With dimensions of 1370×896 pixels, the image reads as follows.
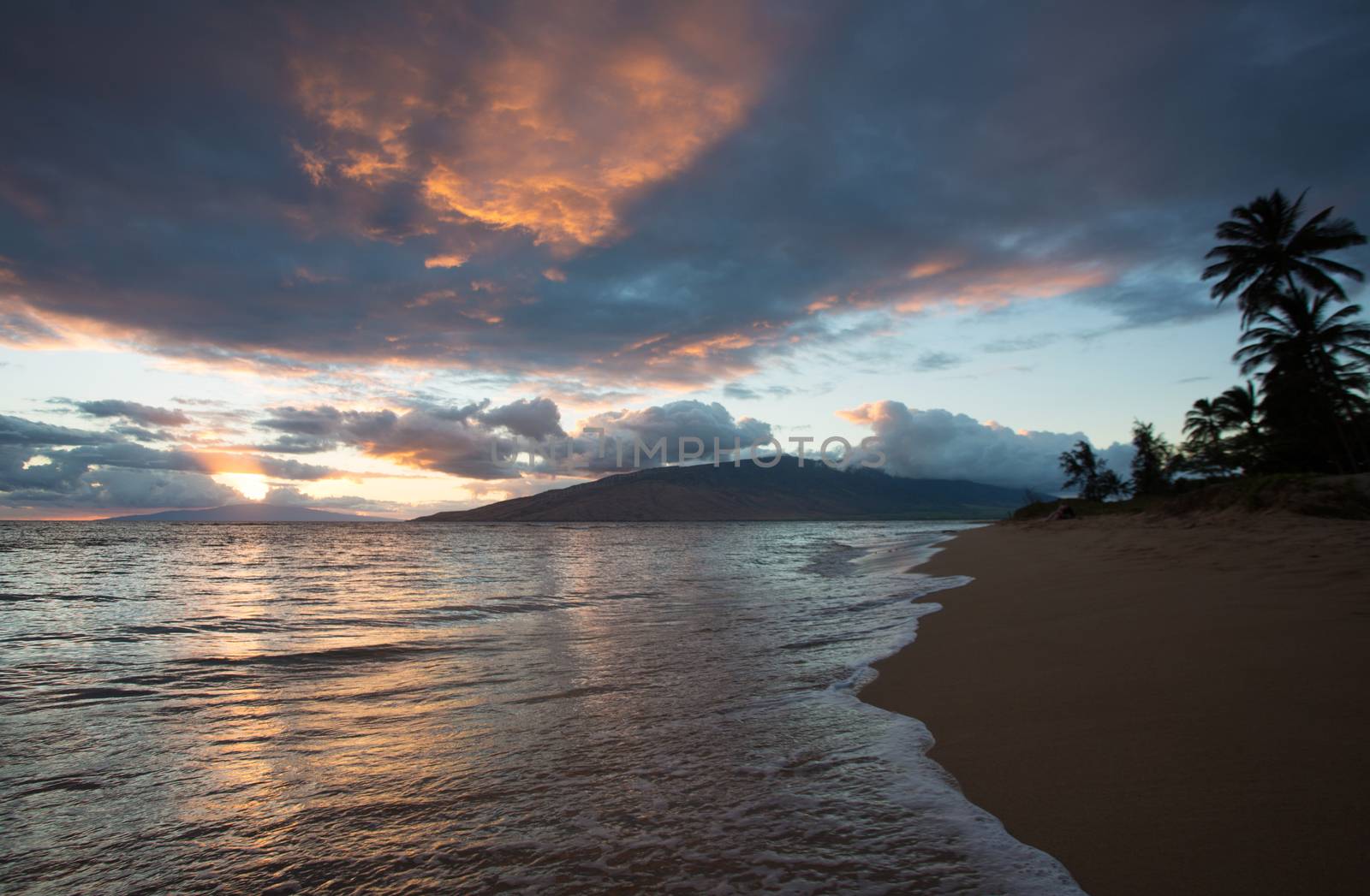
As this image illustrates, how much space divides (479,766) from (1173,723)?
428 cm

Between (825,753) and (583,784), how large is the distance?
60.6 inches

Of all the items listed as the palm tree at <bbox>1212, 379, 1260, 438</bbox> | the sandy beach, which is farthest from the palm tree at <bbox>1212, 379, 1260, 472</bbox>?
the sandy beach

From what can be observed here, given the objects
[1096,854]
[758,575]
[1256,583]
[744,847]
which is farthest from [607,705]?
[758,575]

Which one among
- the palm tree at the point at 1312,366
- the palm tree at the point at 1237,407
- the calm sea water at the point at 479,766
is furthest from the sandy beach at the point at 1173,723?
the palm tree at the point at 1237,407

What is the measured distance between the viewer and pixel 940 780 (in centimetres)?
364

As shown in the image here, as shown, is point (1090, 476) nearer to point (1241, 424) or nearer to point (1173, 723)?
point (1241, 424)

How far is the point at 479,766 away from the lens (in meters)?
4.14

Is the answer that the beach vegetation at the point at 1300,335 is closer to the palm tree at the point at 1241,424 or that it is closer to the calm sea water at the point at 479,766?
the palm tree at the point at 1241,424

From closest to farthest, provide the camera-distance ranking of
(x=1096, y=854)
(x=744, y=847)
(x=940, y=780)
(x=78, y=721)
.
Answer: (x=1096, y=854)
(x=744, y=847)
(x=940, y=780)
(x=78, y=721)

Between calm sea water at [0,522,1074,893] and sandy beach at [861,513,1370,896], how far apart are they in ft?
1.10

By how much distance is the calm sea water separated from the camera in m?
2.85

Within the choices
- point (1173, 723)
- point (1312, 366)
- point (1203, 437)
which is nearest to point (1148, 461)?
point (1203, 437)

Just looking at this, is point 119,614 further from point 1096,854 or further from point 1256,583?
point 1256,583

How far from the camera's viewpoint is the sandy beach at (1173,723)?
2.58 meters
